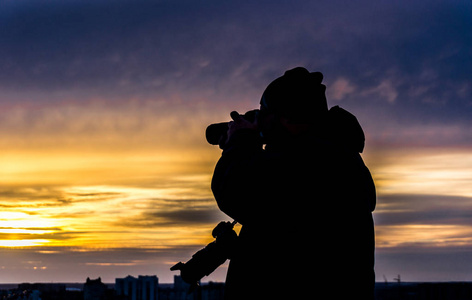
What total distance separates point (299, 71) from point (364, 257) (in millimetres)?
1143

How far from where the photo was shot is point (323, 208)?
13.0 ft

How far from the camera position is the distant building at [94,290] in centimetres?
11675

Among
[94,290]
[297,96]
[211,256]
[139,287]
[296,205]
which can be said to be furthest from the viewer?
[139,287]

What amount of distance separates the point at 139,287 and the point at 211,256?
5012 inches

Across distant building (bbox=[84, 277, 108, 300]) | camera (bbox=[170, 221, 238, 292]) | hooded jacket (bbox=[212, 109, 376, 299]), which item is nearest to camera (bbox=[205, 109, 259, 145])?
hooded jacket (bbox=[212, 109, 376, 299])

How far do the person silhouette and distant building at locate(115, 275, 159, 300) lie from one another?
12397 cm

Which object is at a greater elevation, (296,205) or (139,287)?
(296,205)

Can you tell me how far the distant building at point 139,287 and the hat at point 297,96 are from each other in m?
124

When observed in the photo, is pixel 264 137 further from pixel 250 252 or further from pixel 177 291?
pixel 177 291

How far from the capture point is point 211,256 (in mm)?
4758

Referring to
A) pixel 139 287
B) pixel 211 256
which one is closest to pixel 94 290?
pixel 139 287

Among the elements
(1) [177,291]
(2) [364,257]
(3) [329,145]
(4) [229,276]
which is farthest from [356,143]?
(1) [177,291]

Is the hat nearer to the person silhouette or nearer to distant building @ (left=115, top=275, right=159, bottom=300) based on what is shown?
the person silhouette

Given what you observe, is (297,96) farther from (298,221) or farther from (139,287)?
(139,287)
